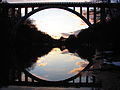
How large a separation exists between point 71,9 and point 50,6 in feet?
13.6

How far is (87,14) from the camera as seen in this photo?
58.2 meters

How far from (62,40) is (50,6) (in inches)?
3097

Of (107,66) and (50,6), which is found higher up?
(50,6)

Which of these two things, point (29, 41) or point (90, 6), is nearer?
point (90, 6)

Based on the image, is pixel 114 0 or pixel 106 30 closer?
pixel 106 30

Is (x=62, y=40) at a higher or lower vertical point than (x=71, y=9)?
lower

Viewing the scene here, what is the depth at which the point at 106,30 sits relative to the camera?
4962 centimetres

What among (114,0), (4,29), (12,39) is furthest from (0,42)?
(114,0)

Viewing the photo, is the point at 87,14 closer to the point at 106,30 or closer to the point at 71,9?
the point at 71,9

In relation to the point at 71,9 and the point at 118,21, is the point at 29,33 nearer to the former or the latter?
the point at 71,9

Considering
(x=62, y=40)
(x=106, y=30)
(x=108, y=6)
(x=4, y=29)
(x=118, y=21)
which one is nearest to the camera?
(x=118, y=21)

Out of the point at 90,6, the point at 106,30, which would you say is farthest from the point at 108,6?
the point at 106,30

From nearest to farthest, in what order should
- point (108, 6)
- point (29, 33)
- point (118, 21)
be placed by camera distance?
point (118, 21) < point (108, 6) < point (29, 33)

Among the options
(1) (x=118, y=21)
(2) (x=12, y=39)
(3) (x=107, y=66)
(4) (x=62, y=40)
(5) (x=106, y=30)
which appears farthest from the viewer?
(4) (x=62, y=40)
